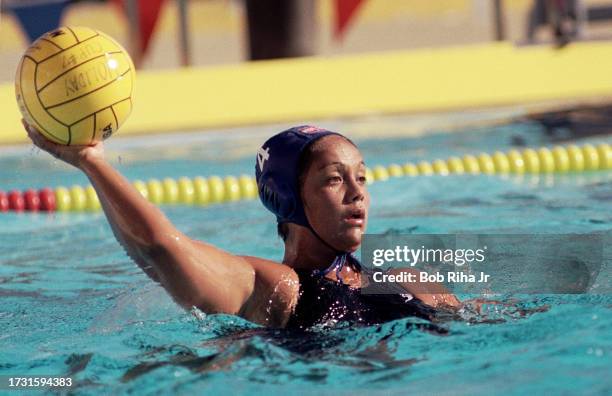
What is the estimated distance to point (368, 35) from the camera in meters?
19.6

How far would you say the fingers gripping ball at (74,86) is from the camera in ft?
8.59

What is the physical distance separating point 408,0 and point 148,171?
15.3 m

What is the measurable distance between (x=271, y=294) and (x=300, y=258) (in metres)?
0.22

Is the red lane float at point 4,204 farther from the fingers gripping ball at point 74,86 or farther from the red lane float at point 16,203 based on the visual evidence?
the fingers gripping ball at point 74,86

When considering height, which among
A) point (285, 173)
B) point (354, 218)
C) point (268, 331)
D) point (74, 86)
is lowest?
point (268, 331)

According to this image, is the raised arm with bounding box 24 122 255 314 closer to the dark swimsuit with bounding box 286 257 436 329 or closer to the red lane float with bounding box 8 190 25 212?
the dark swimsuit with bounding box 286 257 436 329

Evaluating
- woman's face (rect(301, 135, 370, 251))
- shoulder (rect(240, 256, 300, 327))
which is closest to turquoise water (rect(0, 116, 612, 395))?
shoulder (rect(240, 256, 300, 327))

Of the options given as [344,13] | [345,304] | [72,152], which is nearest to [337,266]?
[345,304]

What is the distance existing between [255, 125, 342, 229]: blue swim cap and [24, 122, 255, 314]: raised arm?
341mm

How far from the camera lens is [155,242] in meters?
2.48

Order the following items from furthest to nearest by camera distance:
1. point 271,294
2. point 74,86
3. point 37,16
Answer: point 37,16
point 271,294
point 74,86

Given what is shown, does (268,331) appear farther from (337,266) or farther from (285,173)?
(285,173)

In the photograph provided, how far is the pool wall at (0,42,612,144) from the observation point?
314 inches

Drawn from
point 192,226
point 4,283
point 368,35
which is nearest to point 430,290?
point 4,283
